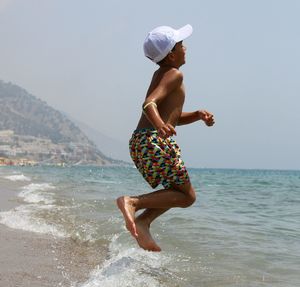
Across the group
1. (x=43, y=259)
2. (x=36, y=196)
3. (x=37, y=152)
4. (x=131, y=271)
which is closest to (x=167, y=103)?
(x=131, y=271)

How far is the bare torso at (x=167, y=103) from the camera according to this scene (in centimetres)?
394

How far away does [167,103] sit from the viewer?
3959 mm

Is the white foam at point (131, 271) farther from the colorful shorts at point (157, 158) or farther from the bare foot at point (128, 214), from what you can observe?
the colorful shorts at point (157, 158)

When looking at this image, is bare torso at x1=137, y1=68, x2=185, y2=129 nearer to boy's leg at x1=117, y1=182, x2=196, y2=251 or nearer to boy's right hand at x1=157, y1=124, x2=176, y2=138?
boy's right hand at x1=157, y1=124, x2=176, y2=138

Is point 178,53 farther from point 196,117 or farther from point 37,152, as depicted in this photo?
point 37,152

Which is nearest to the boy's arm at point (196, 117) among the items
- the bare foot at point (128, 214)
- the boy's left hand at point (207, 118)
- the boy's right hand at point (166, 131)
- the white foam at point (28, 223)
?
the boy's left hand at point (207, 118)

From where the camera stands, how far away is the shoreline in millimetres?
4285

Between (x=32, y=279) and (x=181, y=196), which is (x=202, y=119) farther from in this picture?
(x=32, y=279)

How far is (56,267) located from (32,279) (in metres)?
0.54

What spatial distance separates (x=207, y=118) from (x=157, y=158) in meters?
0.66

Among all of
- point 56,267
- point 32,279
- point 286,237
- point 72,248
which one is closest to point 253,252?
point 286,237

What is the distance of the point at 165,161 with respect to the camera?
12.2 feet

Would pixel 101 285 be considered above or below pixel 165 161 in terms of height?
below

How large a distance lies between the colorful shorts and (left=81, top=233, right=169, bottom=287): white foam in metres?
0.87
